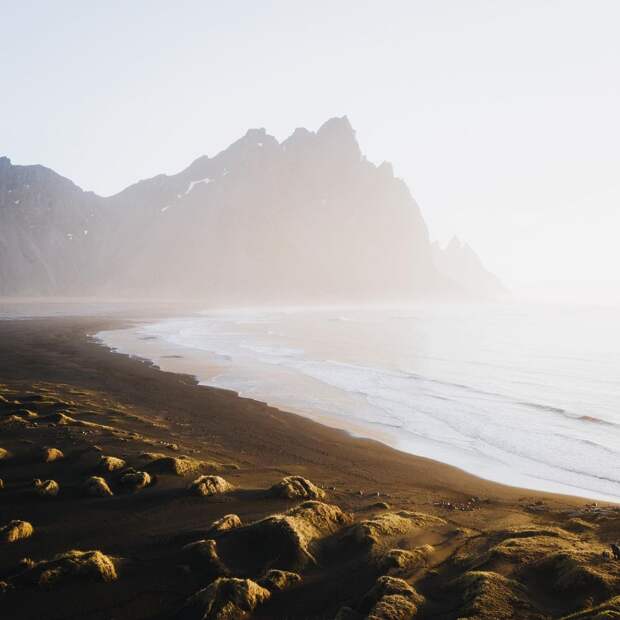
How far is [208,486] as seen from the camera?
9391mm

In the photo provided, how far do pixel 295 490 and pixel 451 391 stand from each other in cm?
2029

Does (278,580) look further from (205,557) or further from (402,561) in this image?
(402,561)

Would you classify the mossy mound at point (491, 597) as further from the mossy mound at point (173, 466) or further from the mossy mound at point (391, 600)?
the mossy mound at point (173, 466)

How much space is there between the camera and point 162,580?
6211mm

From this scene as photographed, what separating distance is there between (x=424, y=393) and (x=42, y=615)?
23.6 m

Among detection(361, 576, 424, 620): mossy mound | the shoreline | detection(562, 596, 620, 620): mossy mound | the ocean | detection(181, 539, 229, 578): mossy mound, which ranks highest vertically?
→ detection(562, 596, 620, 620): mossy mound

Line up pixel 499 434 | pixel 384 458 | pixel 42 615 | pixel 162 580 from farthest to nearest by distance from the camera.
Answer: pixel 499 434 → pixel 384 458 → pixel 162 580 → pixel 42 615

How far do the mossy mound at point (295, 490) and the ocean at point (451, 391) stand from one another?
720 centimetres

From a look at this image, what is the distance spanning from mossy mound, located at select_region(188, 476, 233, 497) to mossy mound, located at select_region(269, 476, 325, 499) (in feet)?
3.30

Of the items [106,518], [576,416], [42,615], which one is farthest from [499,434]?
[42,615]

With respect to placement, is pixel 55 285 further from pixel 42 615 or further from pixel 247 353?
pixel 42 615

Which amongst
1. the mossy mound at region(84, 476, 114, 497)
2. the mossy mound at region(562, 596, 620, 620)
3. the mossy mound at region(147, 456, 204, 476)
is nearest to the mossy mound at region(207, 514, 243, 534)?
the mossy mound at region(84, 476, 114, 497)

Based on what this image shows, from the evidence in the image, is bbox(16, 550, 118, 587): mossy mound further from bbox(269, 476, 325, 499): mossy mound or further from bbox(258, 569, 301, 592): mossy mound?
bbox(269, 476, 325, 499): mossy mound

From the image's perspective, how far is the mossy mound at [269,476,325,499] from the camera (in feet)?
30.7
